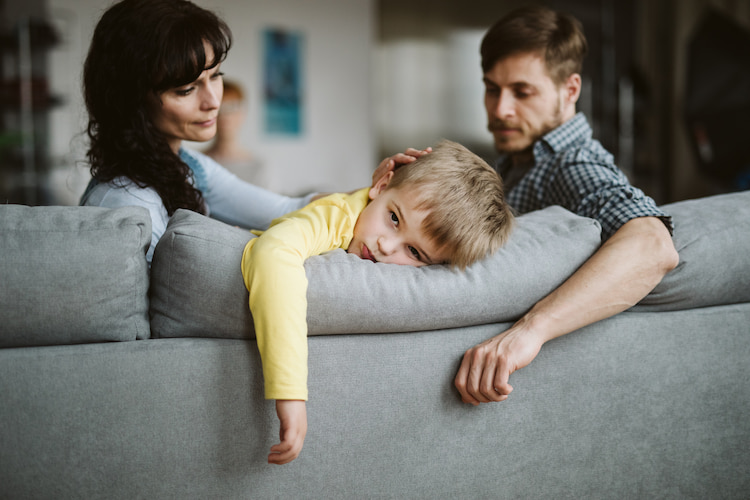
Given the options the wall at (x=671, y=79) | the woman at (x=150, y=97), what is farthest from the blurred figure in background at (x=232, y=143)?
the wall at (x=671, y=79)

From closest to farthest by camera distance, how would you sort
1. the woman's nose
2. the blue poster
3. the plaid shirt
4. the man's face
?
1. the plaid shirt
2. the woman's nose
3. the man's face
4. the blue poster

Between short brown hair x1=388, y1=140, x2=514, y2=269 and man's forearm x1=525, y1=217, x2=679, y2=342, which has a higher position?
short brown hair x1=388, y1=140, x2=514, y2=269

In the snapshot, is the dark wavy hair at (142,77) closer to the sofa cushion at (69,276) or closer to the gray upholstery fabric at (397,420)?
the sofa cushion at (69,276)

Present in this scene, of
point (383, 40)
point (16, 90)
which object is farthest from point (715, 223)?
point (383, 40)

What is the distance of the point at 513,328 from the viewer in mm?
1088

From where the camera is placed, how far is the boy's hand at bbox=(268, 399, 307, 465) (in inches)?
34.7

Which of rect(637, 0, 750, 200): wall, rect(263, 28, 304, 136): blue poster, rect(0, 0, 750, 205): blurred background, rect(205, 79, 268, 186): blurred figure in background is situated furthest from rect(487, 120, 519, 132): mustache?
rect(637, 0, 750, 200): wall

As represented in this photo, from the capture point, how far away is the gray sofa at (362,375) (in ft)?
2.95

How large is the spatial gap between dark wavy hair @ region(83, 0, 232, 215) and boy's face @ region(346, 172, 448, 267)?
496mm

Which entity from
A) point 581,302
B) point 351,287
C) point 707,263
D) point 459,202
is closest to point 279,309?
point 351,287

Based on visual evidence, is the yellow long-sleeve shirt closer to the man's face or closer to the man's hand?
the man's hand

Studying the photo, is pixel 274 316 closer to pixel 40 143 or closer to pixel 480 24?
pixel 40 143

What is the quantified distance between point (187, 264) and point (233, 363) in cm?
18

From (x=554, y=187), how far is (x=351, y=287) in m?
0.80
